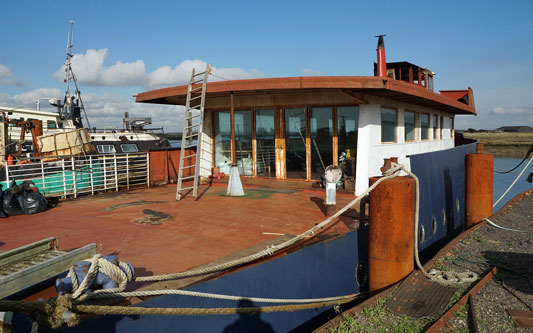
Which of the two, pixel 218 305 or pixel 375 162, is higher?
pixel 375 162

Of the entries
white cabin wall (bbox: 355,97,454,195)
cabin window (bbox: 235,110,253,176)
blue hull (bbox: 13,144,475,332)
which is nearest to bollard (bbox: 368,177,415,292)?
blue hull (bbox: 13,144,475,332)

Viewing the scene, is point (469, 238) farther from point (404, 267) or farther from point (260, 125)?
point (260, 125)

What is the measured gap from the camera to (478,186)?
9328mm

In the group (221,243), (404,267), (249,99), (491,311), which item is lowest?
(491,311)

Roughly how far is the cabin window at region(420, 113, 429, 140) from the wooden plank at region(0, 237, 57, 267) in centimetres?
1123

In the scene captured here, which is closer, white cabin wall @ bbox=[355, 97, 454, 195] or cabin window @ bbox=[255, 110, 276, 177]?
white cabin wall @ bbox=[355, 97, 454, 195]

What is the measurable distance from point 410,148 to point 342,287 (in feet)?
22.0

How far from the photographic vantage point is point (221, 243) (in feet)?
16.1

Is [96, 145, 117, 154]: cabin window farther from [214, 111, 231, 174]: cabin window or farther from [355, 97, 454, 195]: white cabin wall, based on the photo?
[355, 97, 454, 195]: white cabin wall

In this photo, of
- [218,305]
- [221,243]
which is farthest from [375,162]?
[218,305]

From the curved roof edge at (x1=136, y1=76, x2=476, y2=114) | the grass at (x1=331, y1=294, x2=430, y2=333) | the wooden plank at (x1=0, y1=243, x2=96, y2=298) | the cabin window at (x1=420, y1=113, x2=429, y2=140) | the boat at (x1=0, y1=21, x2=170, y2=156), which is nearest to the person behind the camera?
the wooden plank at (x1=0, y1=243, x2=96, y2=298)

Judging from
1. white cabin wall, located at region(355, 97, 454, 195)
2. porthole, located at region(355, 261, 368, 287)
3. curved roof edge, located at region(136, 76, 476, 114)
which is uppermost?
curved roof edge, located at region(136, 76, 476, 114)

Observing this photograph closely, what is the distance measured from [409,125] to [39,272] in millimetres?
10214

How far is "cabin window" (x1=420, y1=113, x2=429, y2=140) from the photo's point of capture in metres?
12.1
